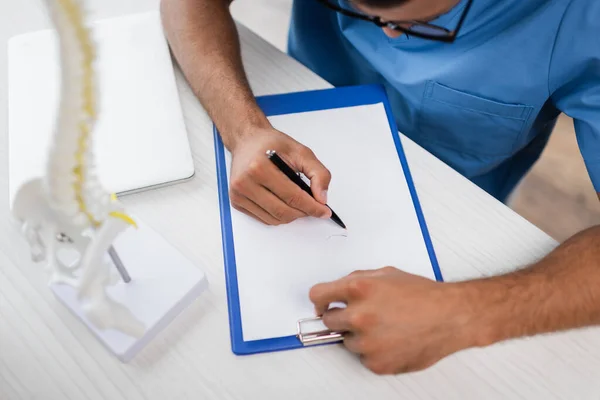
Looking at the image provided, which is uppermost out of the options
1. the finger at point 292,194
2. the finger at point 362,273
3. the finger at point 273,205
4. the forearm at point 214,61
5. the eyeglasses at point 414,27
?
the eyeglasses at point 414,27

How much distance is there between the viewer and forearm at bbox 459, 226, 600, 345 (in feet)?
1.80

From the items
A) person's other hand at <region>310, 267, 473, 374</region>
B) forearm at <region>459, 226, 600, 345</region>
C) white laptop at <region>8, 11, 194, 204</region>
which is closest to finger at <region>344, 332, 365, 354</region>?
person's other hand at <region>310, 267, 473, 374</region>

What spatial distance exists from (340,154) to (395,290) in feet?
0.69

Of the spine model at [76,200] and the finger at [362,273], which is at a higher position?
the spine model at [76,200]

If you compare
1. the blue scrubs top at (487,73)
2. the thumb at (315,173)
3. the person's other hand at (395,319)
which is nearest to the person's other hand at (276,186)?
the thumb at (315,173)

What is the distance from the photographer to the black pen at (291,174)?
2.00 feet

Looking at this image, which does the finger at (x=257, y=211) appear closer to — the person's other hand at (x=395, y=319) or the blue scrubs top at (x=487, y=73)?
the person's other hand at (x=395, y=319)

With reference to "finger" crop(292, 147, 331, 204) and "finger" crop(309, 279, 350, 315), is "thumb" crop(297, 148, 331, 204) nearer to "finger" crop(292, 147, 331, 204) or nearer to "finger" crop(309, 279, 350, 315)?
"finger" crop(292, 147, 331, 204)

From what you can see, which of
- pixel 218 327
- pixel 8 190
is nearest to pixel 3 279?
pixel 8 190

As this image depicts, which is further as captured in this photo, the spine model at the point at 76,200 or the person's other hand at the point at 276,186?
the person's other hand at the point at 276,186

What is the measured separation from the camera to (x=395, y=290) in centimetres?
54

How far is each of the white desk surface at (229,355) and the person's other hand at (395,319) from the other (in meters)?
0.02

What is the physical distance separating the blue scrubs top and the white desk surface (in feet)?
0.55

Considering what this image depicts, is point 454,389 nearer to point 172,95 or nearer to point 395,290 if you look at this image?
point 395,290
